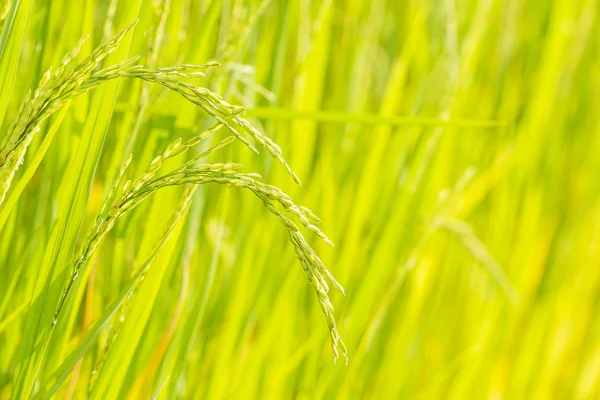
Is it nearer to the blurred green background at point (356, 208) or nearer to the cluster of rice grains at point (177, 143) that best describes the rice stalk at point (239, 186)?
the cluster of rice grains at point (177, 143)

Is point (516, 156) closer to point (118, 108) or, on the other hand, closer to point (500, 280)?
point (500, 280)

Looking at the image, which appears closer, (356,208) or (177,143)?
(177,143)

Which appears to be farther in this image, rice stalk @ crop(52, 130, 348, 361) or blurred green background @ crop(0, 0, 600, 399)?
blurred green background @ crop(0, 0, 600, 399)

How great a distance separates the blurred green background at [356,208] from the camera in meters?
0.69

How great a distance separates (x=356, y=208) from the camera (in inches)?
38.9

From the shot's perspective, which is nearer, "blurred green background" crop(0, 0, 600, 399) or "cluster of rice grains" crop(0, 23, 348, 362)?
"cluster of rice grains" crop(0, 23, 348, 362)

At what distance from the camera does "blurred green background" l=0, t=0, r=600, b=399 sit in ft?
2.27

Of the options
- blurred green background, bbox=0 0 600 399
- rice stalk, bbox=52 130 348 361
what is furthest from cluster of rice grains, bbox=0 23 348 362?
blurred green background, bbox=0 0 600 399

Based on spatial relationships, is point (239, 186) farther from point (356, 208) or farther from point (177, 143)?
point (356, 208)

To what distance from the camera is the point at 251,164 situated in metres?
0.85

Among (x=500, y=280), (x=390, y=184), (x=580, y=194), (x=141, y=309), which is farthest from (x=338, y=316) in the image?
(x=580, y=194)

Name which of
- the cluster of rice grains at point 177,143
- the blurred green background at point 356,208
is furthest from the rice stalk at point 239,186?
the blurred green background at point 356,208

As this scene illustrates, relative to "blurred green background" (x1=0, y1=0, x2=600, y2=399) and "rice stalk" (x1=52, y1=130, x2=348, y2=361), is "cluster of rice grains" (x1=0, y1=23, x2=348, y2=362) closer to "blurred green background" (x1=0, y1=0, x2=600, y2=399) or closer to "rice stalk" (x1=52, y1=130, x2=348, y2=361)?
"rice stalk" (x1=52, y1=130, x2=348, y2=361)

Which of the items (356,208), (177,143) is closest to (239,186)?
(177,143)
